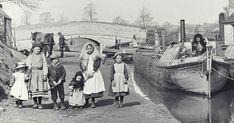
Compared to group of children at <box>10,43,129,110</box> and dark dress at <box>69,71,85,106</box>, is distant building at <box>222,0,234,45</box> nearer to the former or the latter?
group of children at <box>10,43,129,110</box>

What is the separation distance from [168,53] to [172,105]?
6081 mm

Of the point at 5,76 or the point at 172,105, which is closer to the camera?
the point at 5,76

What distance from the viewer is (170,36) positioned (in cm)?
6800

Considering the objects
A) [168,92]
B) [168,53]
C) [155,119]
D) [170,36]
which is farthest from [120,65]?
[170,36]

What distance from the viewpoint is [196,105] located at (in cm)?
1669

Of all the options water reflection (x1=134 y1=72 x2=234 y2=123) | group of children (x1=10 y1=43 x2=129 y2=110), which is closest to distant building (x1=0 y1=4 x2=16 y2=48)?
water reflection (x1=134 y1=72 x2=234 y2=123)

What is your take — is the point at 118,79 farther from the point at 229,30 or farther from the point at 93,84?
the point at 229,30

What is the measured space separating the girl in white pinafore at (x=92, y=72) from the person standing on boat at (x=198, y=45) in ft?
24.7

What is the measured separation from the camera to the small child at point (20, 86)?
36.9 feet

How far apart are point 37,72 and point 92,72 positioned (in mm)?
1574

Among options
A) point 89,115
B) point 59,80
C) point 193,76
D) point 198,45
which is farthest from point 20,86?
point 198,45

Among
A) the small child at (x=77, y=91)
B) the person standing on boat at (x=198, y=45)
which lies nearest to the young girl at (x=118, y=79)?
the small child at (x=77, y=91)

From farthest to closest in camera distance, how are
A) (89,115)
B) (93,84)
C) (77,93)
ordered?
1. (77,93)
2. (93,84)
3. (89,115)

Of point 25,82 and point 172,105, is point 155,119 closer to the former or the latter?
point 25,82
